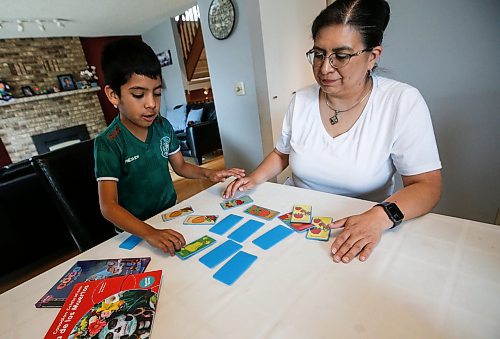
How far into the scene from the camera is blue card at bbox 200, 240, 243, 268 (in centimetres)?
67

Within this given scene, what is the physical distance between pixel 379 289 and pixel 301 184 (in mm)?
657

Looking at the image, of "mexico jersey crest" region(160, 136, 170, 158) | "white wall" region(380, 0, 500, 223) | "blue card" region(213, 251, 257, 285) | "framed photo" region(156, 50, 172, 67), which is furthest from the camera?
"framed photo" region(156, 50, 172, 67)

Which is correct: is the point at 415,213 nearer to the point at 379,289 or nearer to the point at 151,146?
the point at 379,289

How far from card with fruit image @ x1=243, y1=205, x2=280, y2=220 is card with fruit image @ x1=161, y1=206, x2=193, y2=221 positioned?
21 centimetres

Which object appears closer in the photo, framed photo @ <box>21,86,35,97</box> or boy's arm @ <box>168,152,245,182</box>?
boy's arm @ <box>168,152,245,182</box>

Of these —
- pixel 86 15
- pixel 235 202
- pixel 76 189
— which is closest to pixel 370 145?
pixel 235 202

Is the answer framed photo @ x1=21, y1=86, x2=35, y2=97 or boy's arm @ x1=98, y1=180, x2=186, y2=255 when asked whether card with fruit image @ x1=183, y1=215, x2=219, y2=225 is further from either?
framed photo @ x1=21, y1=86, x2=35, y2=97

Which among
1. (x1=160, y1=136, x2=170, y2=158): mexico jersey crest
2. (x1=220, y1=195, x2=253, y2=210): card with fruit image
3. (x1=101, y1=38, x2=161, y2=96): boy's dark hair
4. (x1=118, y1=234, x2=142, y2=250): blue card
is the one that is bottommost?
(x1=118, y1=234, x2=142, y2=250): blue card

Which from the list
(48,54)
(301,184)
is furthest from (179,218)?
(48,54)

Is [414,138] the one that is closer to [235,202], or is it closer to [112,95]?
[235,202]

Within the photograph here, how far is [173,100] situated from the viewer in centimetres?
631

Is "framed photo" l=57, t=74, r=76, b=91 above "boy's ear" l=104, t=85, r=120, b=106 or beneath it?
above

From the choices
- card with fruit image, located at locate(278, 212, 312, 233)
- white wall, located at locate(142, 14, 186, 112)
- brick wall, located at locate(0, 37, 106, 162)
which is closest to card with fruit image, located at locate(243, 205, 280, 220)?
card with fruit image, located at locate(278, 212, 312, 233)

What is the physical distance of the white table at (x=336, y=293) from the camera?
0.47 m
